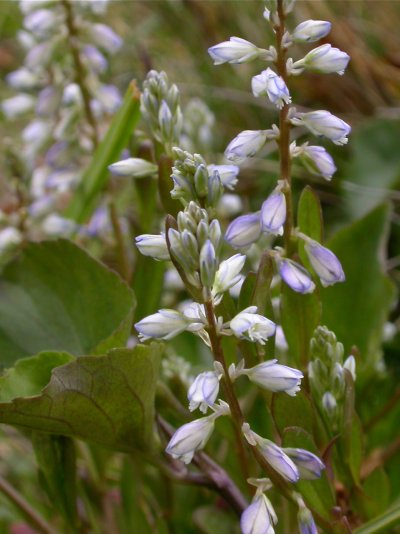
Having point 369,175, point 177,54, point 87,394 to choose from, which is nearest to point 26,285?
point 87,394

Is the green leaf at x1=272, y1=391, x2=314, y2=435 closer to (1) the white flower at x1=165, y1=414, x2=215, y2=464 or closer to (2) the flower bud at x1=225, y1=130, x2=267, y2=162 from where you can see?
(1) the white flower at x1=165, y1=414, x2=215, y2=464

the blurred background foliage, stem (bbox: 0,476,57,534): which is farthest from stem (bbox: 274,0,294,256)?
stem (bbox: 0,476,57,534)

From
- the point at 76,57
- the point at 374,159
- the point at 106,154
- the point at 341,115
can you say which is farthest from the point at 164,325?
the point at 341,115

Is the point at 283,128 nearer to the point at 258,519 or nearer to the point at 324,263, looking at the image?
the point at 324,263

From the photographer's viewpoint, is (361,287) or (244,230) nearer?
(244,230)

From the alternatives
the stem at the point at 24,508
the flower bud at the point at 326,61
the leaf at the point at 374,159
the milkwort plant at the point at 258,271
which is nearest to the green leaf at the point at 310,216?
the milkwort plant at the point at 258,271

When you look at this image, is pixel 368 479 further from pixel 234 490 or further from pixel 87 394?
pixel 87 394

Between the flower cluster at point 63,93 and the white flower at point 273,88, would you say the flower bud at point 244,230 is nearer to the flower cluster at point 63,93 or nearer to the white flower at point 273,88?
the white flower at point 273,88
